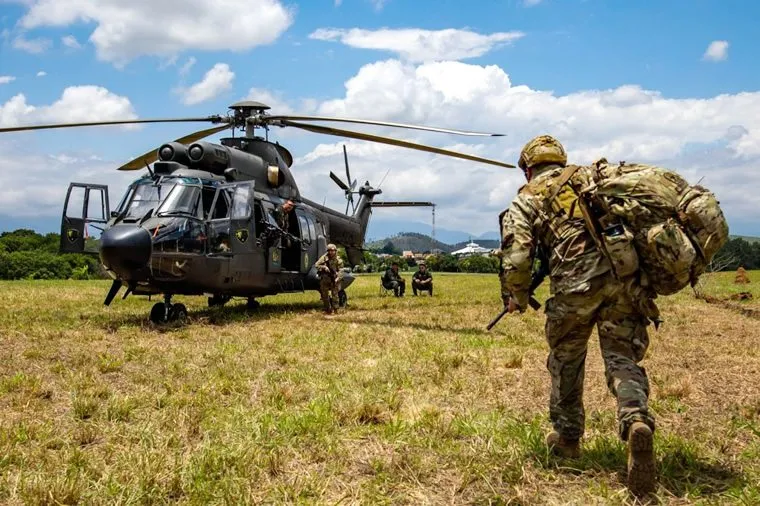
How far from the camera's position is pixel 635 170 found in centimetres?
349

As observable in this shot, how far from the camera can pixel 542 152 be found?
4074 mm

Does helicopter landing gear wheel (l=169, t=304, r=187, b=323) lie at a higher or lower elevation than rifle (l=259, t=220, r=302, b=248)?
lower

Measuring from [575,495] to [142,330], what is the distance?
715 cm

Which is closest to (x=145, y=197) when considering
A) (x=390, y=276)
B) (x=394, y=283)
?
(x=394, y=283)

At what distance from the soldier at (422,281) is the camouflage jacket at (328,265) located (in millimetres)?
5507

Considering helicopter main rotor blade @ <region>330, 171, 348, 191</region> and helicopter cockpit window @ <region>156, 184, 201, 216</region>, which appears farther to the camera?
helicopter main rotor blade @ <region>330, 171, 348, 191</region>

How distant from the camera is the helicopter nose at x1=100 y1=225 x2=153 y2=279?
856 cm

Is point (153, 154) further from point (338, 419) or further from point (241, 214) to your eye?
point (338, 419)

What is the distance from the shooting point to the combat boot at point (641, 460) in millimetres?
3057

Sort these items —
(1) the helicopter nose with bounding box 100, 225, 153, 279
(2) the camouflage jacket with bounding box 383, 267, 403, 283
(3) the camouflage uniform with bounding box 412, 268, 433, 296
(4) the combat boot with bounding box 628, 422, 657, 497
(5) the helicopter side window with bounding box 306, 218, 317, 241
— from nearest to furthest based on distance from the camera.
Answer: (4) the combat boot with bounding box 628, 422, 657, 497 → (1) the helicopter nose with bounding box 100, 225, 153, 279 → (5) the helicopter side window with bounding box 306, 218, 317, 241 → (2) the camouflage jacket with bounding box 383, 267, 403, 283 → (3) the camouflage uniform with bounding box 412, 268, 433, 296

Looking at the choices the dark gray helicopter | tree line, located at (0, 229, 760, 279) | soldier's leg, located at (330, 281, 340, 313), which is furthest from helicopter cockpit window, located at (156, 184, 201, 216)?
tree line, located at (0, 229, 760, 279)

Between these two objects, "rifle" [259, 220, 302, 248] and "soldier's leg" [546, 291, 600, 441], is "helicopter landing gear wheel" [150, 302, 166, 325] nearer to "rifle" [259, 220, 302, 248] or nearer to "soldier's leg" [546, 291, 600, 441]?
"rifle" [259, 220, 302, 248]

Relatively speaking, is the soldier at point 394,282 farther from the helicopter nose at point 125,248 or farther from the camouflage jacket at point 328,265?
the helicopter nose at point 125,248

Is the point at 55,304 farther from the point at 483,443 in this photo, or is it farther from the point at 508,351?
the point at 483,443
